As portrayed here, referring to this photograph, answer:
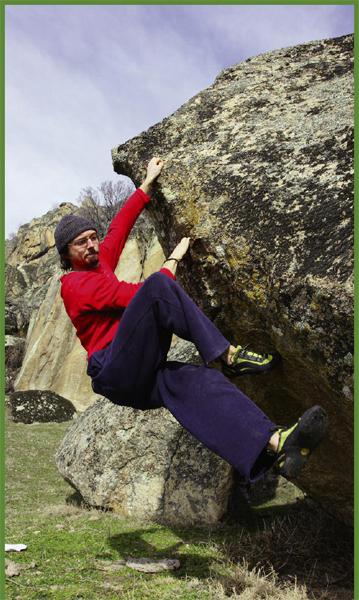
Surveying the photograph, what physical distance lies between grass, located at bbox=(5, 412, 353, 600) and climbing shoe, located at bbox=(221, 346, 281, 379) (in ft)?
5.05

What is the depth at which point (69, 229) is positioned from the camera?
4176 millimetres

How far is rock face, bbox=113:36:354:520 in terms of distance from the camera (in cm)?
324

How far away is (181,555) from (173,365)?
2199 millimetres

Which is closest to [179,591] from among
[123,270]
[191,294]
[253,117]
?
[191,294]

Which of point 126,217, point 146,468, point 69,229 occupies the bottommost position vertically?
point 146,468

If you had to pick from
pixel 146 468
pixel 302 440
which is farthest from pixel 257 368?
pixel 146 468

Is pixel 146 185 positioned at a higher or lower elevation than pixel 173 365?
higher

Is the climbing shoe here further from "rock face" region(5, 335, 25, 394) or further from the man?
"rock face" region(5, 335, 25, 394)

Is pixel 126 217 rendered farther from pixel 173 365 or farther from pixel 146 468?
pixel 146 468

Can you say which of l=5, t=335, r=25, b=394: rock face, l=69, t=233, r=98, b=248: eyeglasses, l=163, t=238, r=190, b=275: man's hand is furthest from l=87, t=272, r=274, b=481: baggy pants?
l=5, t=335, r=25, b=394: rock face

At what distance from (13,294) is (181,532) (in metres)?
31.6

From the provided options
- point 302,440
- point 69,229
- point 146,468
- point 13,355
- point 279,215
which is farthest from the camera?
point 13,355

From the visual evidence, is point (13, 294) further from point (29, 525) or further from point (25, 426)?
point (29, 525)

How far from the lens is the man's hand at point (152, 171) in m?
4.37
